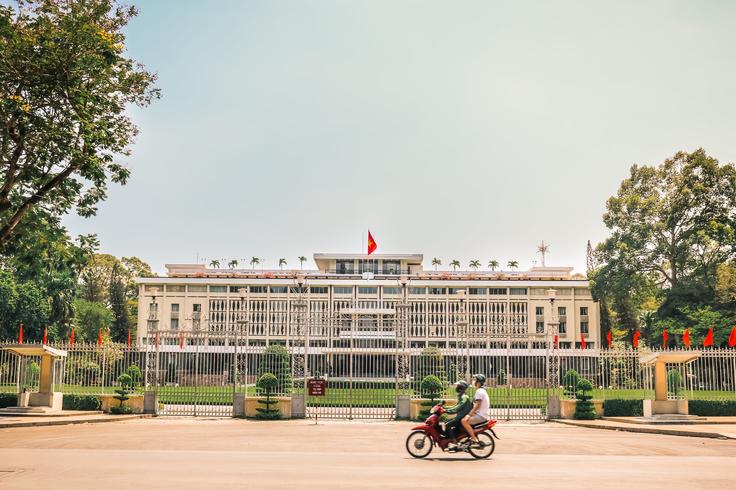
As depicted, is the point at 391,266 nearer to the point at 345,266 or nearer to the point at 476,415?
the point at 345,266

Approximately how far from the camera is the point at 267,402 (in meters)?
24.5

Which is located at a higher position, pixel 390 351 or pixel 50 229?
pixel 50 229

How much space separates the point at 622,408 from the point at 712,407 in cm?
286

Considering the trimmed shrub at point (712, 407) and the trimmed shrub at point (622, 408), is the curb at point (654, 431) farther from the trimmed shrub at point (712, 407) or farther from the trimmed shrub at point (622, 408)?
the trimmed shrub at point (712, 407)

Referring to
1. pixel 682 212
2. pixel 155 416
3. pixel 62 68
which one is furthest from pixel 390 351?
pixel 682 212

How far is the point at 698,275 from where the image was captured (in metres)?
46.4

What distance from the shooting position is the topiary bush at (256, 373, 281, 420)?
24391 millimetres

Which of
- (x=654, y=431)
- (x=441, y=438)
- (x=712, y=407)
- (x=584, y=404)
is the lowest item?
(x=654, y=431)

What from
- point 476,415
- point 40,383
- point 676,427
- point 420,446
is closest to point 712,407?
point 676,427

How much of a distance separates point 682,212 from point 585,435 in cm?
3066

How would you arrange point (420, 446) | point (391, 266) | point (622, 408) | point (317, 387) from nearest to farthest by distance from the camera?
1. point (420, 446)
2. point (317, 387)
3. point (622, 408)
4. point (391, 266)

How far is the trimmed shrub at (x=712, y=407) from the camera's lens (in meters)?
24.7

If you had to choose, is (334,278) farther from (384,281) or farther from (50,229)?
(50,229)

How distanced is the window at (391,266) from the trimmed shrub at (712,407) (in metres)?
67.5
